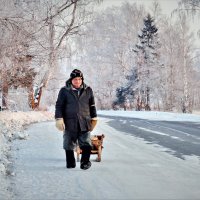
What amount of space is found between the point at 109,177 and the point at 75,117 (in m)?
1.46

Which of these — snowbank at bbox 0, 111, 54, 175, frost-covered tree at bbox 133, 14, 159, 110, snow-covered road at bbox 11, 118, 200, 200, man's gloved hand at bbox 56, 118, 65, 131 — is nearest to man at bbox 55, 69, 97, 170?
man's gloved hand at bbox 56, 118, 65, 131

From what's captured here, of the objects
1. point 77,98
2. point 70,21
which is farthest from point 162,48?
point 77,98

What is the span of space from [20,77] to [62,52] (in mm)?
6998

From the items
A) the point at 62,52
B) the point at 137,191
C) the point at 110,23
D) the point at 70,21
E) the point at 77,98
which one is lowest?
the point at 137,191

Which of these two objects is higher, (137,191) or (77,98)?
(77,98)

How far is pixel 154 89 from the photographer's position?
47.8m

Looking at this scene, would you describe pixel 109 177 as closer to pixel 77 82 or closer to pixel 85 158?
pixel 85 158

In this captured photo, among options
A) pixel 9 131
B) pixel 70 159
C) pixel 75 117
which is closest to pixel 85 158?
pixel 70 159

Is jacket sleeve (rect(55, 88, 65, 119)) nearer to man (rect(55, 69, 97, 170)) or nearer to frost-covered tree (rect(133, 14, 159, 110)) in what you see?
man (rect(55, 69, 97, 170))

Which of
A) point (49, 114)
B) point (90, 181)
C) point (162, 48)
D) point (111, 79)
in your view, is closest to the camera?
point (90, 181)

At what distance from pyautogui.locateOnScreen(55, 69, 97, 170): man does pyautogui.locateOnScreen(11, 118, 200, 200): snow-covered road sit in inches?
13.3

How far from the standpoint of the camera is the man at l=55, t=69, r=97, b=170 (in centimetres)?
830

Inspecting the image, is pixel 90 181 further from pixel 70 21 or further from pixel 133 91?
pixel 133 91

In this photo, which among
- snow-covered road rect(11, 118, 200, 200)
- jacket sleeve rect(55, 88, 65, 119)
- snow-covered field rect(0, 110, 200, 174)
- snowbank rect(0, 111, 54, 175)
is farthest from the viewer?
snow-covered field rect(0, 110, 200, 174)
